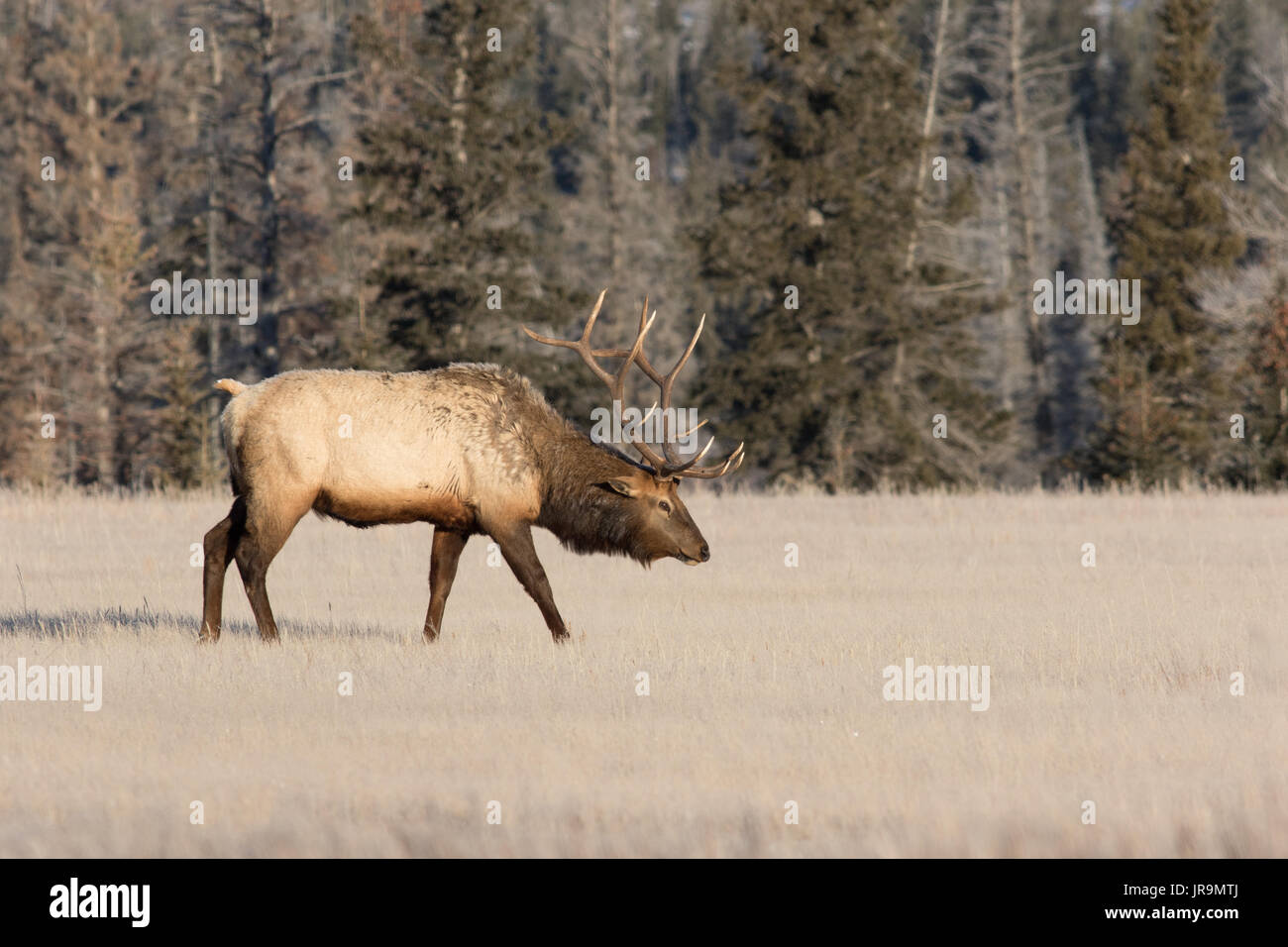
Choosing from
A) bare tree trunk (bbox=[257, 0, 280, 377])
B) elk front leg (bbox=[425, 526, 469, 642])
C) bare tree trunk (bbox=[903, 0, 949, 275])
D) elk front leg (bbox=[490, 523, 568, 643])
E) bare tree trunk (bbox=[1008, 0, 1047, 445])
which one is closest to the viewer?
elk front leg (bbox=[490, 523, 568, 643])

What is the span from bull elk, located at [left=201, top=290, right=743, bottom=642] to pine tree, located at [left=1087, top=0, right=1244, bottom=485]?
2936 centimetres

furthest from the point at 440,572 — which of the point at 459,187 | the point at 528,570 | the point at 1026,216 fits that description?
the point at 1026,216

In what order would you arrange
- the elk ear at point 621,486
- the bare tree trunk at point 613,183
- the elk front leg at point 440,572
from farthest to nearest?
the bare tree trunk at point 613,183, the elk front leg at point 440,572, the elk ear at point 621,486

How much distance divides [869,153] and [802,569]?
64.5ft

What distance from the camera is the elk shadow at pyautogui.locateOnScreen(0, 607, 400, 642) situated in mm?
11539

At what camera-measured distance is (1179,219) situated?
136 ft

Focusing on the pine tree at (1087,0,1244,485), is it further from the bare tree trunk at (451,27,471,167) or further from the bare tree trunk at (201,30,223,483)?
the bare tree trunk at (201,30,223,483)

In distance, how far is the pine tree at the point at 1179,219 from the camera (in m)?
40.2

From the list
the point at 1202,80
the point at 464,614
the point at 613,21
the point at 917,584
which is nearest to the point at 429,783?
the point at 464,614

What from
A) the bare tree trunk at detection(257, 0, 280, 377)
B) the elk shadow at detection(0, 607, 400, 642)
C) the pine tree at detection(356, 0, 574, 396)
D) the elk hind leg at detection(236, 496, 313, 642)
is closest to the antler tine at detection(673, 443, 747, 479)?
the elk shadow at detection(0, 607, 400, 642)

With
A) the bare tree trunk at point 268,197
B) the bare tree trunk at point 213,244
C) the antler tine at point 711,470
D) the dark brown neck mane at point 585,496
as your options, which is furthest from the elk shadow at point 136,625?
the bare tree trunk at point 213,244

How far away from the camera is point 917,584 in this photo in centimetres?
1480

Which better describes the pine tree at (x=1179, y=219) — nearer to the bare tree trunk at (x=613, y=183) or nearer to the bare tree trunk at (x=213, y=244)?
the bare tree trunk at (x=613, y=183)

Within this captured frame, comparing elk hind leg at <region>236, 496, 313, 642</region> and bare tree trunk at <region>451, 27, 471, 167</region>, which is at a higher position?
bare tree trunk at <region>451, 27, 471, 167</region>
